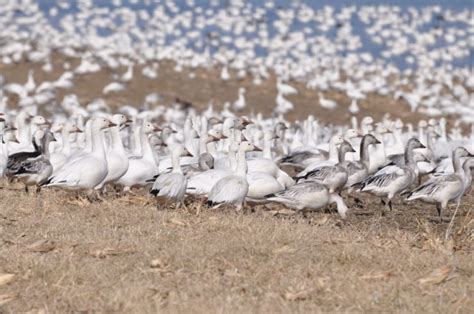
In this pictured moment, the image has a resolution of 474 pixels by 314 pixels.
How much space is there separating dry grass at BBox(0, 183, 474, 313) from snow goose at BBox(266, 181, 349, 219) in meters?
2.04

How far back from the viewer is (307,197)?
12.9 m

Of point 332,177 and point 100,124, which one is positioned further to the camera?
point 100,124

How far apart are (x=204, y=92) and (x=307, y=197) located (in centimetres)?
3385

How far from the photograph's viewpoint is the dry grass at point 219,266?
7441 mm

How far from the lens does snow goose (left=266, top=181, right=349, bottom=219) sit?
12.9 m

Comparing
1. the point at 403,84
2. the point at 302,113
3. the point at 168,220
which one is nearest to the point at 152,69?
the point at 302,113

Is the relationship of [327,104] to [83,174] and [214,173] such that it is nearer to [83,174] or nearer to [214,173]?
[214,173]

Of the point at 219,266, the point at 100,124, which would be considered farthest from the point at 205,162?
the point at 219,266

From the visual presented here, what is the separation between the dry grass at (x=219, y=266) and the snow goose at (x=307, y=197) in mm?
2042

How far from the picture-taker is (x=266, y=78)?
52062mm

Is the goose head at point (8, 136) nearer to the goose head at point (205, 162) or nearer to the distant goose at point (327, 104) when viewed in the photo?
the goose head at point (205, 162)

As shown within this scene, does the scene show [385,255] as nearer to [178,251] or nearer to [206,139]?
[178,251]

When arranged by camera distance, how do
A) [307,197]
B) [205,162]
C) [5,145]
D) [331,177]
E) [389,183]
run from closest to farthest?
1. [307,197]
2. [331,177]
3. [389,183]
4. [205,162]
5. [5,145]

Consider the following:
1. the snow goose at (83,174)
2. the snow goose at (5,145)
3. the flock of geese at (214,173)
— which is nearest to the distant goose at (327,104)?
the flock of geese at (214,173)
